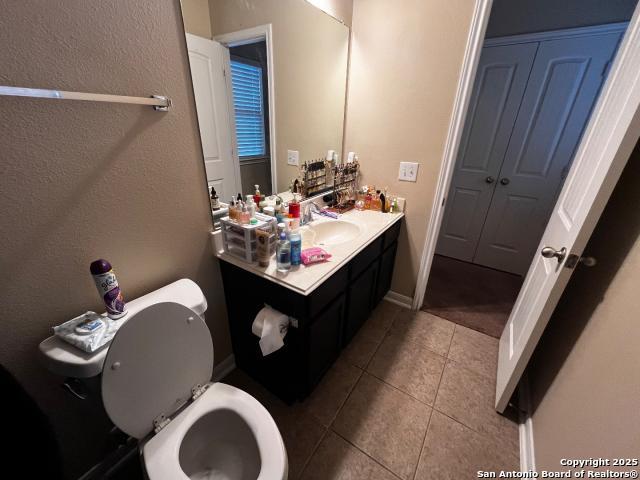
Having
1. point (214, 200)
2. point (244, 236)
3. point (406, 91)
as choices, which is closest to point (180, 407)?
point (244, 236)

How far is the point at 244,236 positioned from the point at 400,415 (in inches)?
46.7

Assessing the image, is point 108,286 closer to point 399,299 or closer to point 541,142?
point 399,299

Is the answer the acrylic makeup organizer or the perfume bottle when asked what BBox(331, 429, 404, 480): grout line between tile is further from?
the acrylic makeup organizer

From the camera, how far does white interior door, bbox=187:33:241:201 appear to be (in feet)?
3.35

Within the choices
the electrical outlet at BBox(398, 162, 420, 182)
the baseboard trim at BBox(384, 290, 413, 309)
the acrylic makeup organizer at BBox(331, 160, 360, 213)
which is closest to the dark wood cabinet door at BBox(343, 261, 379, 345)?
the baseboard trim at BBox(384, 290, 413, 309)

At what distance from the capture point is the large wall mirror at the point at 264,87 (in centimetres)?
108

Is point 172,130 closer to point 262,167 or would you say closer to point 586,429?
point 262,167

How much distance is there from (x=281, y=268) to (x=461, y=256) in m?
2.45

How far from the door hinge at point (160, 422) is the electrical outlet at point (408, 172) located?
1.77 metres

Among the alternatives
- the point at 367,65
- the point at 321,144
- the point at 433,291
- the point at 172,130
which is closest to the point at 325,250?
the point at 172,130

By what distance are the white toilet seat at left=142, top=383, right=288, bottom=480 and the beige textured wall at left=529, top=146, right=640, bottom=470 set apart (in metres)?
0.90

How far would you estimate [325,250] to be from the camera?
1297 millimetres

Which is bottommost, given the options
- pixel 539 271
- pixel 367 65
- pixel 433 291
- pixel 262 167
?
pixel 433 291

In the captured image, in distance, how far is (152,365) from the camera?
31.7 inches
